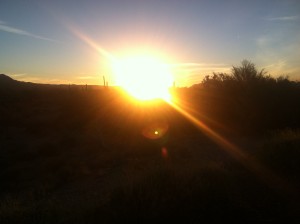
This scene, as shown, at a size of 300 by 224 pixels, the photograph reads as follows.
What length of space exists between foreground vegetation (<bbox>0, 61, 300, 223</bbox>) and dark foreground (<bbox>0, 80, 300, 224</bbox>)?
4cm

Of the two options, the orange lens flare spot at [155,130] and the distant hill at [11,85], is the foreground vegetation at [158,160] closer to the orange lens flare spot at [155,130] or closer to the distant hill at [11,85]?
the orange lens flare spot at [155,130]

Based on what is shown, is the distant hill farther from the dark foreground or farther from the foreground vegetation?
the dark foreground

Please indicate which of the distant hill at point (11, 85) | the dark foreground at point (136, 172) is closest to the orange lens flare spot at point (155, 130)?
the dark foreground at point (136, 172)

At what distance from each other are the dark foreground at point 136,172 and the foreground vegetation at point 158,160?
40 millimetres

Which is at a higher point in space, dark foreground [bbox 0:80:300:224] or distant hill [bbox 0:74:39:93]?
dark foreground [bbox 0:80:300:224]

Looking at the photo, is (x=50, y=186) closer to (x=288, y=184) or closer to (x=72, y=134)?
(x=288, y=184)

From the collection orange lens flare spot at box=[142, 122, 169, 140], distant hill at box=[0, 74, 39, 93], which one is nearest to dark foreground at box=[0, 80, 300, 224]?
orange lens flare spot at box=[142, 122, 169, 140]

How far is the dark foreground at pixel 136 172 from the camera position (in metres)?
10.8

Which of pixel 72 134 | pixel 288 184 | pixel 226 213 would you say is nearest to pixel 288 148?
pixel 288 184

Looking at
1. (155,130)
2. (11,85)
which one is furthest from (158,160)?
(11,85)

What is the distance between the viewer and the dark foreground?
35.3 feet

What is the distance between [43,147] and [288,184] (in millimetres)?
17155

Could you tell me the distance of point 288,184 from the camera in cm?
1391

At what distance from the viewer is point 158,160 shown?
2131cm
